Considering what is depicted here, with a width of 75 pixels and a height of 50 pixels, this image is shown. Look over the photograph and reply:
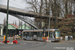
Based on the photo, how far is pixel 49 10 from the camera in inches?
1372

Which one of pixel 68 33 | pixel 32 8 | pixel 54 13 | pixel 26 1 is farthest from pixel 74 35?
pixel 26 1

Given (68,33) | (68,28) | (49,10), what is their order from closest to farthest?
(49,10) < (68,28) < (68,33)

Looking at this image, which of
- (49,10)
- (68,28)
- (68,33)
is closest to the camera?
(49,10)

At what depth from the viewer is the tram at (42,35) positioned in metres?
28.4

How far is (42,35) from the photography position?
30.6 m

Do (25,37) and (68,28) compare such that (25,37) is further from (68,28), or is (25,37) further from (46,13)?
(68,28)

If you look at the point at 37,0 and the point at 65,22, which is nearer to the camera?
the point at 37,0

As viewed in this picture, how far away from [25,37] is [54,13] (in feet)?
34.0

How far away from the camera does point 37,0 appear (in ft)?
115

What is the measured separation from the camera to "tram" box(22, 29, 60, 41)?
2839cm

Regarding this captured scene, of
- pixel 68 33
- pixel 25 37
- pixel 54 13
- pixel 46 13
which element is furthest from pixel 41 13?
pixel 68 33

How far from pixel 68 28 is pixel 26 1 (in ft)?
50.0

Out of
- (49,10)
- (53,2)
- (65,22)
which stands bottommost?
(65,22)

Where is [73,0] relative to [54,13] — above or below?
above
